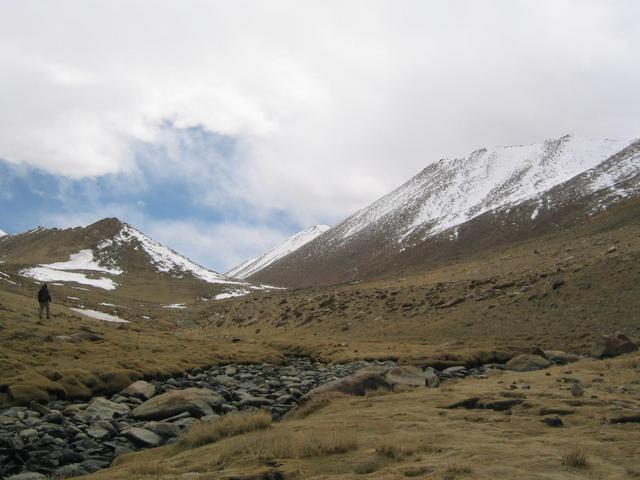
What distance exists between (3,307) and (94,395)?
74.2 feet

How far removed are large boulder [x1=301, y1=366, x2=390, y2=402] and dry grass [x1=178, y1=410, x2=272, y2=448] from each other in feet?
14.0

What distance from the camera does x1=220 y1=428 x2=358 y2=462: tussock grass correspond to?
11.2 metres

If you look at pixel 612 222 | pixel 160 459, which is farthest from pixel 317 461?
pixel 612 222

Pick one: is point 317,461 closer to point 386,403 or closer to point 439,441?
point 439,441

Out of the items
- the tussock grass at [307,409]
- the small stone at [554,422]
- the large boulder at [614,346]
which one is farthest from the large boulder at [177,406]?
the large boulder at [614,346]

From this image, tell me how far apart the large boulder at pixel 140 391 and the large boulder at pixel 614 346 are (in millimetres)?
22465

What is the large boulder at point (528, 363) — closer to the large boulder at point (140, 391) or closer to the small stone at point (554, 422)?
the small stone at point (554, 422)

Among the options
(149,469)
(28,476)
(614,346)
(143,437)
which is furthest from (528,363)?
(28,476)

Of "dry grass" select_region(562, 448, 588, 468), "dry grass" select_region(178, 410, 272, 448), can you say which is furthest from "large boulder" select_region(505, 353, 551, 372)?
"dry grass" select_region(562, 448, 588, 468)

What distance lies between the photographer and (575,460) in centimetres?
931

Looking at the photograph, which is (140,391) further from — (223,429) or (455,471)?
(455,471)

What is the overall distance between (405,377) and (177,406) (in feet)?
31.0

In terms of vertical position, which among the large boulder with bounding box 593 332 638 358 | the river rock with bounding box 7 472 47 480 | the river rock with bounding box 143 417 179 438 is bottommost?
the river rock with bounding box 7 472 47 480

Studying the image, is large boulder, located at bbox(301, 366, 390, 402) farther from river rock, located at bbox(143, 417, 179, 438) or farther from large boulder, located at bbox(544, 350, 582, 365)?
large boulder, located at bbox(544, 350, 582, 365)
